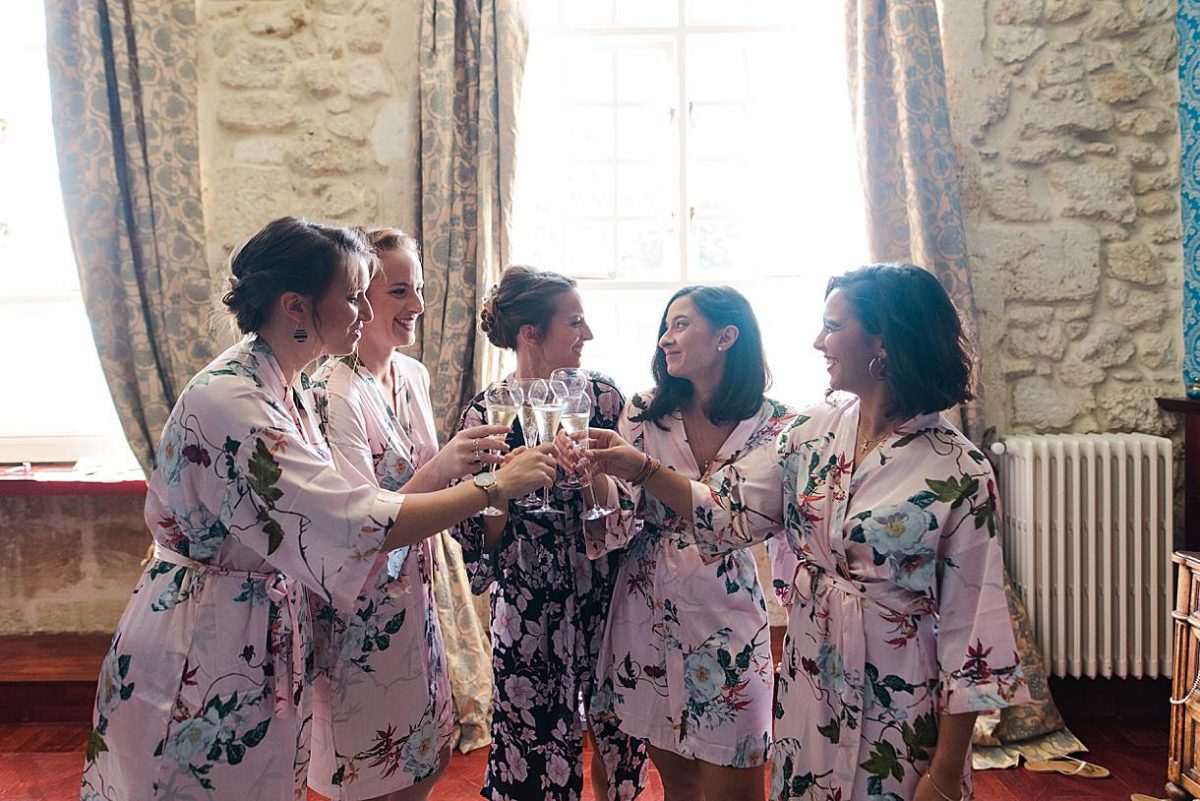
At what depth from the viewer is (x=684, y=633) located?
1.95 meters

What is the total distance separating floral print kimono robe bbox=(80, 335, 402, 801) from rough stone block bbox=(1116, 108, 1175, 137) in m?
3.30

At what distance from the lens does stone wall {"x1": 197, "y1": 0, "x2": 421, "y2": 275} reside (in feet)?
11.5

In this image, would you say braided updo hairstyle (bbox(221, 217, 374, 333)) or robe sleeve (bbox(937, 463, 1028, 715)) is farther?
braided updo hairstyle (bbox(221, 217, 374, 333))

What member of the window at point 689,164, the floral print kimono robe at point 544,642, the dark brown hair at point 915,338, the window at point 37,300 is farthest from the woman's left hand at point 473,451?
the window at point 37,300

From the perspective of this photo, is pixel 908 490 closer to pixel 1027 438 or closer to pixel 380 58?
pixel 1027 438

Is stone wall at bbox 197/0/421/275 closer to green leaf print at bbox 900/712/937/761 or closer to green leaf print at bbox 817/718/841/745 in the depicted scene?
green leaf print at bbox 817/718/841/745

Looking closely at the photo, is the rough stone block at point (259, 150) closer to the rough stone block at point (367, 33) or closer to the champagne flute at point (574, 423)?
the rough stone block at point (367, 33)

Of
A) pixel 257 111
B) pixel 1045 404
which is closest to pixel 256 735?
pixel 257 111

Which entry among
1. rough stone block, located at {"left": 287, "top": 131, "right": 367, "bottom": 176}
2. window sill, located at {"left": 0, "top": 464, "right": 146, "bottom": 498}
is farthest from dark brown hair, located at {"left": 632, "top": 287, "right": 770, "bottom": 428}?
window sill, located at {"left": 0, "top": 464, "right": 146, "bottom": 498}

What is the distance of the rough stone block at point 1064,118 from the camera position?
3408 mm

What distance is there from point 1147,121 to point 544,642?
310 cm

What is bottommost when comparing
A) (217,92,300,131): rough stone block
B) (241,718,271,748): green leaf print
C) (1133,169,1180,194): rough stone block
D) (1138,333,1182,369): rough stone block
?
(241,718,271,748): green leaf print

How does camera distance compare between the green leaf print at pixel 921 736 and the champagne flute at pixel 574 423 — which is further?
the champagne flute at pixel 574 423

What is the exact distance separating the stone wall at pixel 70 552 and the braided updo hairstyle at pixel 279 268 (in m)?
2.53
